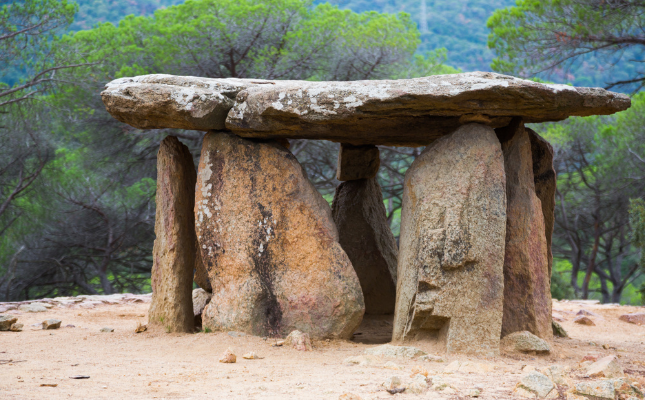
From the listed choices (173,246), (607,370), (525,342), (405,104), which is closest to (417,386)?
(607,370)

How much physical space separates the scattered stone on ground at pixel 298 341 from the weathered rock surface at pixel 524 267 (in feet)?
6.00

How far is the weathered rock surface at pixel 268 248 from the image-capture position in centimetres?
550

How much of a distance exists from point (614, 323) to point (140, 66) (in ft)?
34.2

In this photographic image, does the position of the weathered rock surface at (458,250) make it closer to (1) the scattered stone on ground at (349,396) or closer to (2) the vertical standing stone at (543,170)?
(2) the vertical standing stone at (543,170)

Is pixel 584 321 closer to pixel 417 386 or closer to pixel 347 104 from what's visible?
pixel 347 104

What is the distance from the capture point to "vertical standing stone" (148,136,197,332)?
6.05 meters

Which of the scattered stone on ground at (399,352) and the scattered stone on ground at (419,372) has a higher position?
the scattered stone on ground at (399,352)

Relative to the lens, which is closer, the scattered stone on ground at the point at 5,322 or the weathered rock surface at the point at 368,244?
the scattered stone on ground at the point at 5,322

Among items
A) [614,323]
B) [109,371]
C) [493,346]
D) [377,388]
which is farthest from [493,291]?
[614,323]

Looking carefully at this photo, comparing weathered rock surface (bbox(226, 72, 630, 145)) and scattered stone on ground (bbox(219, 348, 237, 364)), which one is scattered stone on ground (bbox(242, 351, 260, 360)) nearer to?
scattered stone on ground (bbox(219, 348, 237, 364))

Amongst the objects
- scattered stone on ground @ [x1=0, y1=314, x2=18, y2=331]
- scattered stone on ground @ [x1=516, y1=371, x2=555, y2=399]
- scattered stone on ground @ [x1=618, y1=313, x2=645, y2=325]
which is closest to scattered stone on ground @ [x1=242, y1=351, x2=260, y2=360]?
scattered stone on ground @ [x1=516, y1=371, x2=555, y2=399]

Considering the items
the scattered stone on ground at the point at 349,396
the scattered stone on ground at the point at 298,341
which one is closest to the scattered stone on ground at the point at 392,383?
the scattered stone on ground at the point at 349,396

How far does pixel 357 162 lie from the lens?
7.52 m

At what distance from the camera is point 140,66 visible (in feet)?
43.2
